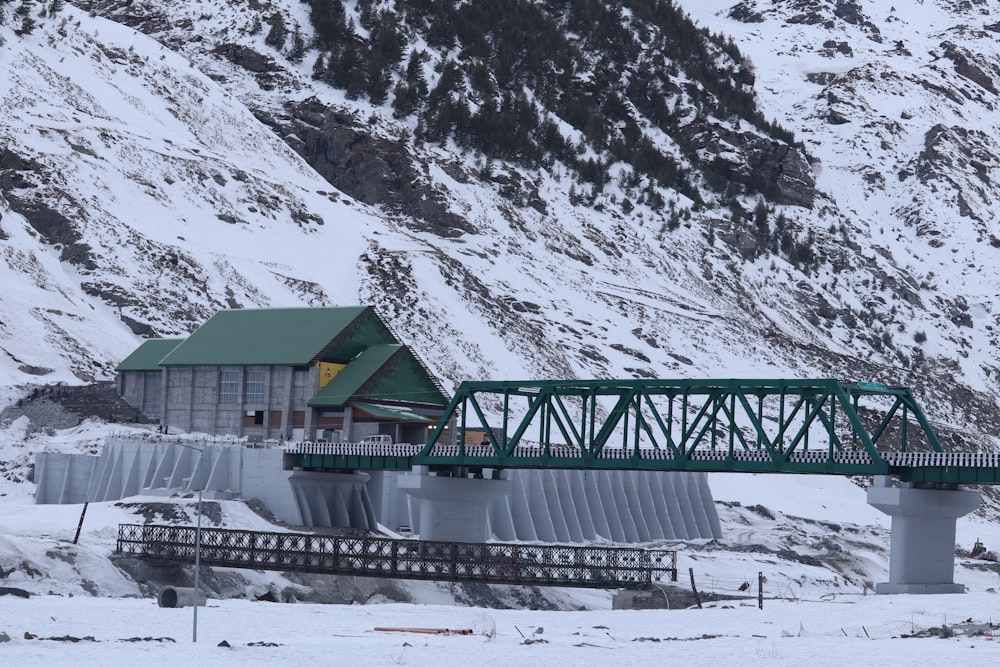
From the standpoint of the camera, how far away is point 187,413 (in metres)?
111

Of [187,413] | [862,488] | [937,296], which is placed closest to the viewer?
[187,413]

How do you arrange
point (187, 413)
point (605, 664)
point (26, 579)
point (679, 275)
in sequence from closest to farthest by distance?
point (605, 664) → point (26, 579) → point (187, 413) → point (679, 275)

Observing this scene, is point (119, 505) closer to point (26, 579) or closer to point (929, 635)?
point (26, 579)

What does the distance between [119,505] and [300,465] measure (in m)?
11.6

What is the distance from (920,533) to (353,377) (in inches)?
1616

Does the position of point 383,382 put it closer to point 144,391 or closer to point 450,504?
point 450,504

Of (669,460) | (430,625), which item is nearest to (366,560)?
(430,625)

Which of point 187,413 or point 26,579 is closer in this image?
point 26,579

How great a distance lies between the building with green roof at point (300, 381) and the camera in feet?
347

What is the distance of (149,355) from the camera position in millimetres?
117688

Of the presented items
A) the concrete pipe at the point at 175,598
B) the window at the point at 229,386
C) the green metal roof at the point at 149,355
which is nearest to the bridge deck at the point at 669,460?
the window at the point at 229,386

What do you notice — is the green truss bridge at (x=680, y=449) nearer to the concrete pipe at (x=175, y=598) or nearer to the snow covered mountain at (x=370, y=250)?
the concrete pipe at (x=175, y=598)

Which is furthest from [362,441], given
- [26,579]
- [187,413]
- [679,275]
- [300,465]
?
[679,275]

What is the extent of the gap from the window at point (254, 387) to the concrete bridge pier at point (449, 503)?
18.8 metres
